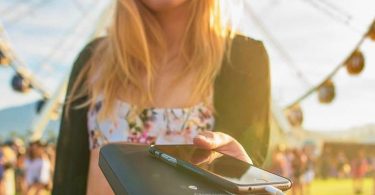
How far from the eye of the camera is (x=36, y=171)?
474 centimetres

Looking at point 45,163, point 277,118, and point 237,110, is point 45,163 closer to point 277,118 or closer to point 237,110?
point 237,110

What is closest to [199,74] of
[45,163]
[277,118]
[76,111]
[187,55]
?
[187,55]

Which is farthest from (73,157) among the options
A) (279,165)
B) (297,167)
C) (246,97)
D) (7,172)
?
(297,167)

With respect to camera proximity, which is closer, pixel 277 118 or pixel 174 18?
pixel 174 18

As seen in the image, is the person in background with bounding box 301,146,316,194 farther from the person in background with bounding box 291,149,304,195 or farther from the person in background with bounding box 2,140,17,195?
the person in background with bounding box 2,140,17,195

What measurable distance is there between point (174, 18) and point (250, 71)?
0.44 feet

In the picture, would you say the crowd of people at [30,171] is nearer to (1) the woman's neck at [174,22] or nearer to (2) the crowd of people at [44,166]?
(2) the crowd of people at [44,166]

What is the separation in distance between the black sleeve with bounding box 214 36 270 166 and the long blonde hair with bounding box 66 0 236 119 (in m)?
0.02

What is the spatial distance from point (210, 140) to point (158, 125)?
280mm

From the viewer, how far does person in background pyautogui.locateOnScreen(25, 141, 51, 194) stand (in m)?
4.69

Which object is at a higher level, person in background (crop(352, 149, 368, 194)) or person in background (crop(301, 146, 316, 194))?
person in background (crop(301, 146, 316, 194))

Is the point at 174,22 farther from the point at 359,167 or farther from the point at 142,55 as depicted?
the point at 359,167

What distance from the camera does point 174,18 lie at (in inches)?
30.6

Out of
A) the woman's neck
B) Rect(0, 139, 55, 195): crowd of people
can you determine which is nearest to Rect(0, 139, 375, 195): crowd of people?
Rect(0, 139, 55, 195): crowd of people
